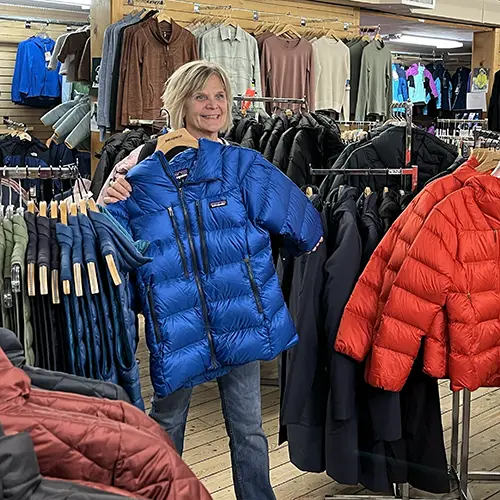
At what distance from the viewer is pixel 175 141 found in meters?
2.39

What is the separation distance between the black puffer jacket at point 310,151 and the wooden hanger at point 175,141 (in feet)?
5.54

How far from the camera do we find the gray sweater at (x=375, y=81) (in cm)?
671

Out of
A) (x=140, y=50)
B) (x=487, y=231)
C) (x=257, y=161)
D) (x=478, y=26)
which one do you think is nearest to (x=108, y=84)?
(x=140, y=50)

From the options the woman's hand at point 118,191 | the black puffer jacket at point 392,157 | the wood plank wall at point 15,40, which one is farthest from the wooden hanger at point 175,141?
the wood plank wall at point 15,40

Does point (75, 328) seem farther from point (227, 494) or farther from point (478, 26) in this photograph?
point (478, 26)

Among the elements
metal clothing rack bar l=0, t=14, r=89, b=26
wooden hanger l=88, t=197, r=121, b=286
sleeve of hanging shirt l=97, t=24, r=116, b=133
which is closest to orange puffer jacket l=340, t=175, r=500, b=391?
wooden hanger l=88, t=197, r=121, b=286

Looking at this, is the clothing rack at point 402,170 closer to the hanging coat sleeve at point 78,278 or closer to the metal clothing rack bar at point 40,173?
the metal clothing rack bar at point 40,173

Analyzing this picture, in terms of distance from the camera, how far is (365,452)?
8.96 ft

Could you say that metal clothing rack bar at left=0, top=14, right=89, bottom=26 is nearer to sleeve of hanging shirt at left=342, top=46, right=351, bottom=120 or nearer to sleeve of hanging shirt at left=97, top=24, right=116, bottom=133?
sleeve of hanging shirt at left=97, top=24, right=116, bottom=133

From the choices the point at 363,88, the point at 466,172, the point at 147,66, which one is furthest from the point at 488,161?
the point at 363,88

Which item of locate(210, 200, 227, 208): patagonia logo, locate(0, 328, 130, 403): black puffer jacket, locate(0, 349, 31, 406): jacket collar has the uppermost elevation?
locate(210, 200, 227, 208): patagonia logo

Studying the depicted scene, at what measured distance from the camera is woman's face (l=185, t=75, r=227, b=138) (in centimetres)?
254

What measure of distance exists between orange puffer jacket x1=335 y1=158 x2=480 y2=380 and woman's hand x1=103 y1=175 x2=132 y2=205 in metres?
0.88

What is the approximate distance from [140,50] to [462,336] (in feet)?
11.9
